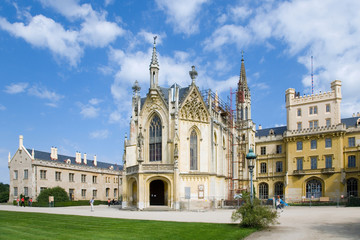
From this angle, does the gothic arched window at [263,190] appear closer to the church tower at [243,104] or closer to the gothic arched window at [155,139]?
the church tower at [243,104]

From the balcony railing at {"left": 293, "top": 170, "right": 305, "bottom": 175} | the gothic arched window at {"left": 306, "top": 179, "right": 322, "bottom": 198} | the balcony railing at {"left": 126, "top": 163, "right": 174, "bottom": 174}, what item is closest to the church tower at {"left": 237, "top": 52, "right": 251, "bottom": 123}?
the balcony railing at {"left": 293, "top": 170, "right": 305, "bottom": 175}

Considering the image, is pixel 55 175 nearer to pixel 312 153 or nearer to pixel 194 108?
pixel 194 108

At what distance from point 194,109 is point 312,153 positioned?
87.7 feet

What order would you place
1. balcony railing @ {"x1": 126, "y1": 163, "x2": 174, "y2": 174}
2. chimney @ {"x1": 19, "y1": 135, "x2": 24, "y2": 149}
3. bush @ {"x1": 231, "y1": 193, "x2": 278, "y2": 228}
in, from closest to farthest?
1. bush @ {"x1": 231, "y1": 193, "x2": 278, "y2": 228}
2. balcony railing @ {"x1": 126, "y1": 163, "x2": 174, "y2": 174}
3. chimney @ {"x1": 19, "y1": 135, "x2": 24, "y2": 149}

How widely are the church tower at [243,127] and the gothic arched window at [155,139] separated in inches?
794

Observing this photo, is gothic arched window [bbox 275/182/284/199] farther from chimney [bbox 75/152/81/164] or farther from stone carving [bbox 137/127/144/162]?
chimney [bbox 75/152/81/164]

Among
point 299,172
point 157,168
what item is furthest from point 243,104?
point 157,168

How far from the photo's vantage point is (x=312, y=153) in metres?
58.5

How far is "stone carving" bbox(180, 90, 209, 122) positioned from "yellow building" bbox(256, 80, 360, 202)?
74.7 ft

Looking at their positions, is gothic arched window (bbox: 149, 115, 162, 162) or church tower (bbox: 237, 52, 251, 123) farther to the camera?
church tower (bbox: 237, 52, 251, 123)

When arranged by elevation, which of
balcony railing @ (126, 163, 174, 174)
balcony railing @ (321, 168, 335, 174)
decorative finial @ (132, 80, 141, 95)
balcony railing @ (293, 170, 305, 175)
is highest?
decorative finial @ (132, 80, 141, 95)

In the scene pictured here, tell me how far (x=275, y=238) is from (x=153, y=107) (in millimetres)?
29103

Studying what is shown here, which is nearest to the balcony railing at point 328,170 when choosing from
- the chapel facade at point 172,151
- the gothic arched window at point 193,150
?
the chapel facade at point 172,151

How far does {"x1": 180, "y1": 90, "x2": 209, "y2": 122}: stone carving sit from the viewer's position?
4206cm
